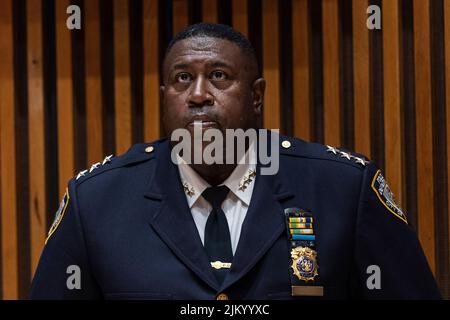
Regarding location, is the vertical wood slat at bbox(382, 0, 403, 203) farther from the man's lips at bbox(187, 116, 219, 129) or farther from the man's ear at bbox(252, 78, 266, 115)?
the man's lips at bbox(187, 116, 219, 129)

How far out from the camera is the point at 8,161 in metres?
2.89

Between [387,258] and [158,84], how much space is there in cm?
137

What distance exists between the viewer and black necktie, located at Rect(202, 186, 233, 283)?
186cm

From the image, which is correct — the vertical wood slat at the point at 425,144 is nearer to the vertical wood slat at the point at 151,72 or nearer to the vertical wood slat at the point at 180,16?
the vertical wood slat at the point at 180,16

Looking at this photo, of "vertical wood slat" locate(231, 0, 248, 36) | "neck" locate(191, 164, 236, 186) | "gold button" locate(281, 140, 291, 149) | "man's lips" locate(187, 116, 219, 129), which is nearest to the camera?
"man's lips" locate(187, 116, 219, 129)

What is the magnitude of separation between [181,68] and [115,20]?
1.04m

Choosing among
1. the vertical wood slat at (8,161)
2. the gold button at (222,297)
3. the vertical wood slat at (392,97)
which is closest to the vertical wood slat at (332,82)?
the vertical wood slat at (392,97)

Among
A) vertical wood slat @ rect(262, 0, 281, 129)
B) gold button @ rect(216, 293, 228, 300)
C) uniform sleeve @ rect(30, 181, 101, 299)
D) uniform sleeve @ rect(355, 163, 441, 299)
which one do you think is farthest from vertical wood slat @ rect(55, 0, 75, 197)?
uniform sleeve @ rect(355, 163, 441, 299)

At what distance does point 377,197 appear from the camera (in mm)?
1959

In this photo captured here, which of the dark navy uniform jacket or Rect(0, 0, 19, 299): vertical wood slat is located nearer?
the dark navy uniform jacket

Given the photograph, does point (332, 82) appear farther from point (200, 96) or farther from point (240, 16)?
point (200, 96)

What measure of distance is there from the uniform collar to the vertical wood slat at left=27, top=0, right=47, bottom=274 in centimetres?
107

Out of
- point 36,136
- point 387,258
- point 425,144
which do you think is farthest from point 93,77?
point 387,258
